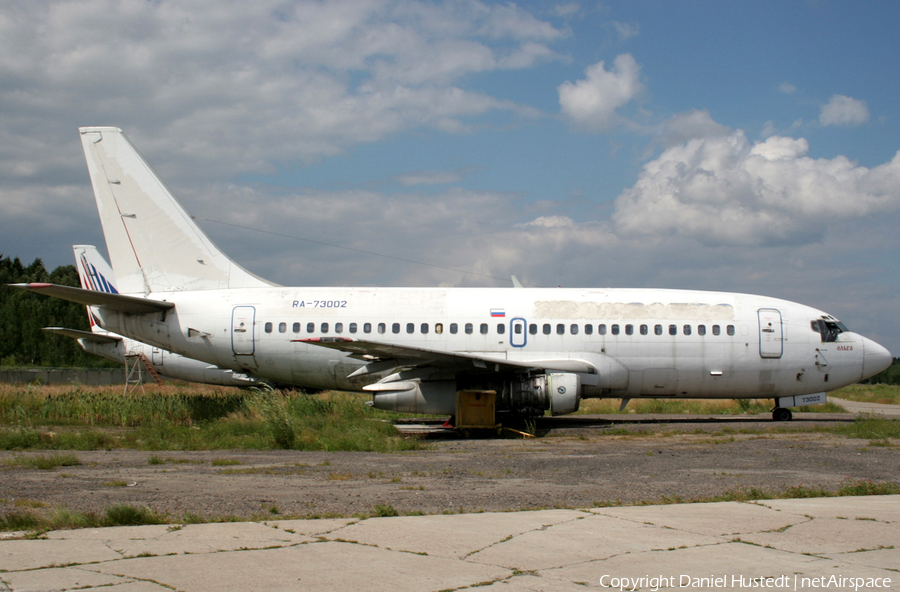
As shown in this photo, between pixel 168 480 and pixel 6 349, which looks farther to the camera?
pixel 6 349

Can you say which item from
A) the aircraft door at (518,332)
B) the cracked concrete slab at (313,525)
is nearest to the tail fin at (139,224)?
the aircraft door at (518,332)

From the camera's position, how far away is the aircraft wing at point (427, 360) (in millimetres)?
14805

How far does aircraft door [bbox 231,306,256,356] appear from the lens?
18203 millimetres

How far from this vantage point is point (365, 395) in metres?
25.3

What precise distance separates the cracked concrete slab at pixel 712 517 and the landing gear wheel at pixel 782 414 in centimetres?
1339

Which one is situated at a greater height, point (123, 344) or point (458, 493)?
point (123, 344)

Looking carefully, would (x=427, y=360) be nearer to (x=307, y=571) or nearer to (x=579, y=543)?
(x=579, y=543)

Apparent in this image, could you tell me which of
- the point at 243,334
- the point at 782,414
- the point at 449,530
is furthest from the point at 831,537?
the point at 243,334

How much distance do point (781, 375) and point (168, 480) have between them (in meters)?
15.3

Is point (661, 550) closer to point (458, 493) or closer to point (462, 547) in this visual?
point (462, 547)

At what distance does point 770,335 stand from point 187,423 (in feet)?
50.3

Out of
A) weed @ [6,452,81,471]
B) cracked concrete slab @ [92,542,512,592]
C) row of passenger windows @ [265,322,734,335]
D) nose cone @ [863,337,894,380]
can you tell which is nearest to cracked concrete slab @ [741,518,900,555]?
cracked concrete slab @ [92,542,512,592]

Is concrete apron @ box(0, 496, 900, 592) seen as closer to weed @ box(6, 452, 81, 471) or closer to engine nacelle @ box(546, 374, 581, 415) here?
weed @ box(6, 452, 81, 471)

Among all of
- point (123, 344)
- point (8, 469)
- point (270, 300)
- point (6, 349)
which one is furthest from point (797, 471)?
point (6, 349)
